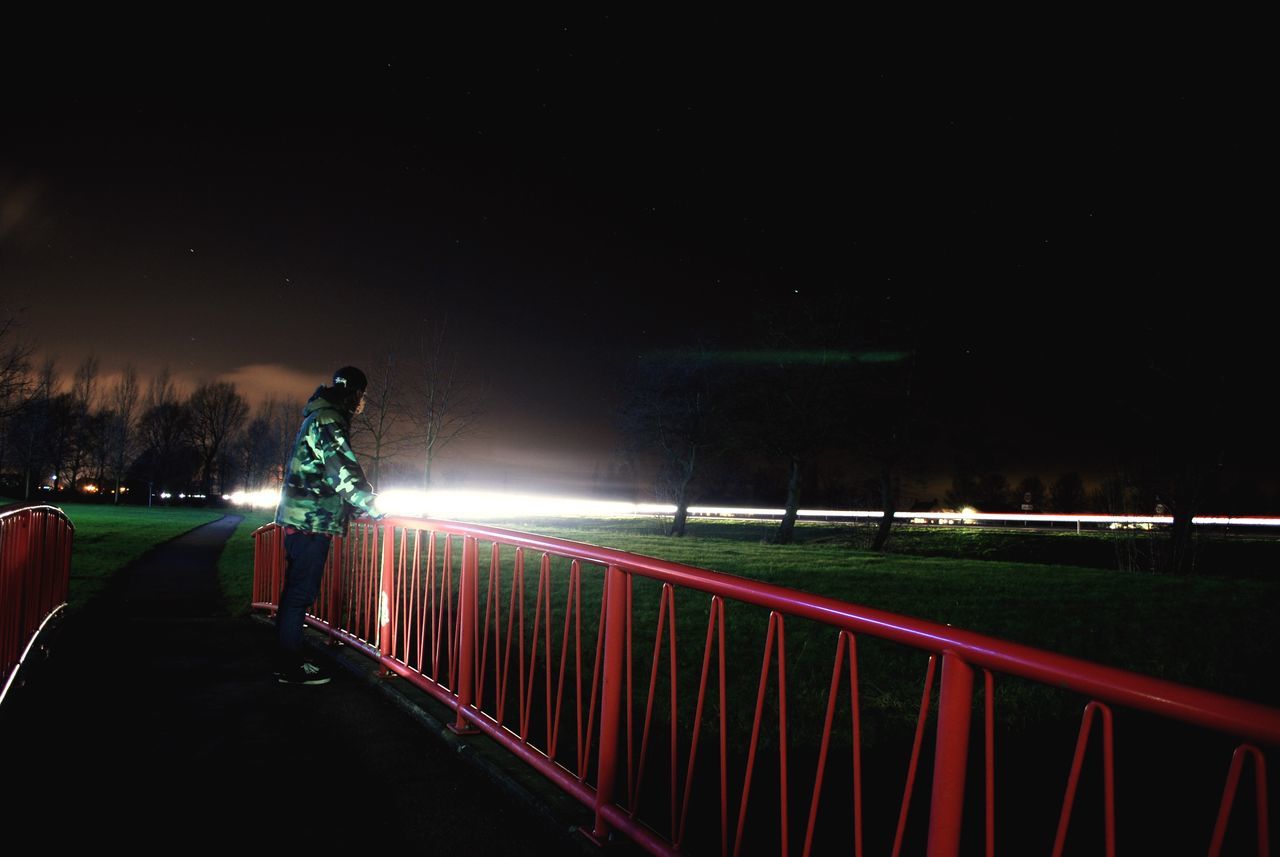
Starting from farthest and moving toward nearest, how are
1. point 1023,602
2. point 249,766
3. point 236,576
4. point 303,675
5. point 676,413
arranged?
point 676,413, point 236,576, point 1023,602, point 303,675, point 249,766

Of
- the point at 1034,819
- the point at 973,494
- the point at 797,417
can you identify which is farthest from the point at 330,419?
the point at 973,494

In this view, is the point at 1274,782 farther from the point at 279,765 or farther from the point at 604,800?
the point at 279,765

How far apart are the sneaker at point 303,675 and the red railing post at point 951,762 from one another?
15.6ft

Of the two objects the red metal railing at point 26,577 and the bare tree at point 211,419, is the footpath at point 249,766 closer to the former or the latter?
the red metal railing at point 26,577

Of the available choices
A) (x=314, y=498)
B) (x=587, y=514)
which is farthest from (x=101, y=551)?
(x=587, y=514)

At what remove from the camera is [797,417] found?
29.0 m

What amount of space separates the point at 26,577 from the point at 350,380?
3011mm

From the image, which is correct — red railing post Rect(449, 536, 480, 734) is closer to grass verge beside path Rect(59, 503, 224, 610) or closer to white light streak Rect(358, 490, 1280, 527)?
grass verge beside path Rect(59, 503, 224, 610)

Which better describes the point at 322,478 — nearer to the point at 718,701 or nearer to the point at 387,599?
the point at 387,599

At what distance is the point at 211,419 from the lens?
79.8 meters

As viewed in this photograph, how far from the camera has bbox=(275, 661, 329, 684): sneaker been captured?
5480 millimetres

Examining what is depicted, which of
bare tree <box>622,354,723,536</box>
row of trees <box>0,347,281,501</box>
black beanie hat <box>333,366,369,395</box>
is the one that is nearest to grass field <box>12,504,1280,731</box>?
black beanie hat <box>333,366,369,395</box>

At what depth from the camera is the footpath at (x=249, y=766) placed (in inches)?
129

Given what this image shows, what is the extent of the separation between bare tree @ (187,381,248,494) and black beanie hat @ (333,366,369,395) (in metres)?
83.6
